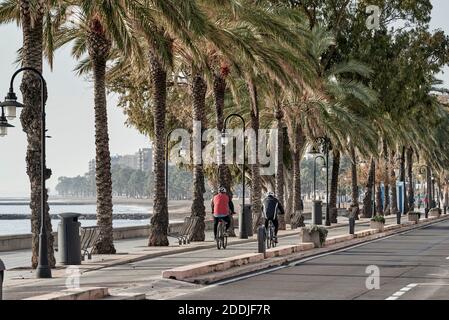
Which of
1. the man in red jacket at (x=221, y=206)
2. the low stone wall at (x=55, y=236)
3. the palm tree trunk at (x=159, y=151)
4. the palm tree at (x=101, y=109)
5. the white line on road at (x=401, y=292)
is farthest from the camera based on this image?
the low stone wall at (x=55, y=236)

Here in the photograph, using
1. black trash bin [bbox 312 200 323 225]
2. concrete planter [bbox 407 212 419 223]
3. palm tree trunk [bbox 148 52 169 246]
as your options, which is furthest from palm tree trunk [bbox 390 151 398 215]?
palm tree trunk [bbox 148 52 169 246]

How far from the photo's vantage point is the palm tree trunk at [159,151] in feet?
112

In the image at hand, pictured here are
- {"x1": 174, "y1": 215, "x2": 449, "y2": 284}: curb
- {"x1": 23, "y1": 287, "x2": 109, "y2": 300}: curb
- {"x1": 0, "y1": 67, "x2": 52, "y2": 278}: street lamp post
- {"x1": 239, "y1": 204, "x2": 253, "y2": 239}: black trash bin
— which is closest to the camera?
{"x1": 23, "y1": 287, "x2": 109, "y2": 300}: curb

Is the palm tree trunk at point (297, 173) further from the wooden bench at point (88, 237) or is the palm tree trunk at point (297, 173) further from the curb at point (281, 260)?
the wooden bench at point (88, 237)

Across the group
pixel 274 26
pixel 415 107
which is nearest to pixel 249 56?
pixel 274 26

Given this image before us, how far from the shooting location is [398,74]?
59.0 m

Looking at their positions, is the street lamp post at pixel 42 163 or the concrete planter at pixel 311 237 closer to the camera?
the street lamp post at pixel 42 163

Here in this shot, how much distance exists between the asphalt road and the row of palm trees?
6.79m

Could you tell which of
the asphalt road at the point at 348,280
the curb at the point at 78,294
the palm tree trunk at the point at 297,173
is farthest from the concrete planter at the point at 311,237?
the palm tree trunk at the point at 297,173

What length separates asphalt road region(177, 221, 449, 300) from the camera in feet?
59.5

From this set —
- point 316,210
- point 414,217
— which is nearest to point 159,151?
point 316,210

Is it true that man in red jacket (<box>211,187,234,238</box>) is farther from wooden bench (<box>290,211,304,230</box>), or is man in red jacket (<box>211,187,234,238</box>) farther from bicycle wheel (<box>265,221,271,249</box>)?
wooden bench (<box>290,211,304,230</box>)

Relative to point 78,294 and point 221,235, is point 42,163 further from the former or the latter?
point 221,235

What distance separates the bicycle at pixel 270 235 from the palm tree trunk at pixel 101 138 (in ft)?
17.7
